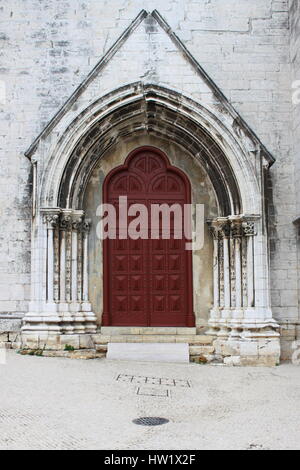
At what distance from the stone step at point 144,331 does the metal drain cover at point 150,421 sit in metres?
4.66

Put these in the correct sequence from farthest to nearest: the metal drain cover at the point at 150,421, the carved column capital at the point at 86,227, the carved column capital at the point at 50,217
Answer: the carved column capital at the point at 86,227 < the carved column capital at the point at 50,217 < the metal drain cover at the point at 150,421

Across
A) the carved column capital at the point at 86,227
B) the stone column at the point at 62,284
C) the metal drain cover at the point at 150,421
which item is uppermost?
the carved column capital at the point at 86,227

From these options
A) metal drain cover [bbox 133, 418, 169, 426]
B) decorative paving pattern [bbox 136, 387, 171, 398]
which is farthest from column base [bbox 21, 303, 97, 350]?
metal drain cover [bbox 133, 418, 169, 426]

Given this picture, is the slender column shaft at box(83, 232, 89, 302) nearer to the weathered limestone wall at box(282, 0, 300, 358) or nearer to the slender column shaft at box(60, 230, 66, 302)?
the slender column shaft at box(60, 230, 66, 302)

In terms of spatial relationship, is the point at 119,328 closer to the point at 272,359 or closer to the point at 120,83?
the point at 272,359

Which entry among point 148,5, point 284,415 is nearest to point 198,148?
point 148,5

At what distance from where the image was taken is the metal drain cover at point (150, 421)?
6449 millimetres

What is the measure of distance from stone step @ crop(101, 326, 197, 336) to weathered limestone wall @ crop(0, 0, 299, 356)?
6.00 ft

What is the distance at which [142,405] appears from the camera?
7.38 m

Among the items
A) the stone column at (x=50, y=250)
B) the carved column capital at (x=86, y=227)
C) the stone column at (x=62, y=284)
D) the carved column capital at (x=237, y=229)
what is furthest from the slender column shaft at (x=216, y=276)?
the stone column at (x=50, y=250)

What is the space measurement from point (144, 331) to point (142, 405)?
4.01 meters

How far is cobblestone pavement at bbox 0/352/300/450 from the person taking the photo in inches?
226

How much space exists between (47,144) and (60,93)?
1.40 meters

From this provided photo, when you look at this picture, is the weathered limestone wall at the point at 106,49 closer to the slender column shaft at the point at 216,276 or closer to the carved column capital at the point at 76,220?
the carved column capital at the point at 76,220
